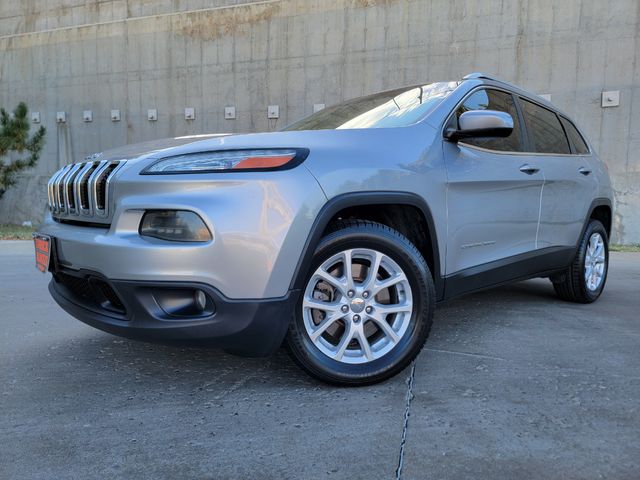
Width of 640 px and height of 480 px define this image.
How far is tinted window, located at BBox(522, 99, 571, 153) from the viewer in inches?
149

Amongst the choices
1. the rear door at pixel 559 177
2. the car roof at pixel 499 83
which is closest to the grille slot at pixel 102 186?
the car roof at pixel 499 83

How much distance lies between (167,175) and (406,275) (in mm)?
1210

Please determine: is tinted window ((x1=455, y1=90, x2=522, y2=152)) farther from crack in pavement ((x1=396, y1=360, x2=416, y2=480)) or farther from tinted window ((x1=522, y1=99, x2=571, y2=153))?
crack in pavement ((x1=396, y1=360, x2=416, y2=480))

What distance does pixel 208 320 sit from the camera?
2.17m

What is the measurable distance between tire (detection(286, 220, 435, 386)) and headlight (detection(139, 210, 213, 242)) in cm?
53

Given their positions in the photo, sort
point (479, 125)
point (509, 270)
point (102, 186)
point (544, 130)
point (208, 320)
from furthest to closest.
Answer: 1. point (544, 130)
2. point (509, 270)
3. point (479, 125)
4. point (102, 186)
5. point (208, 320)

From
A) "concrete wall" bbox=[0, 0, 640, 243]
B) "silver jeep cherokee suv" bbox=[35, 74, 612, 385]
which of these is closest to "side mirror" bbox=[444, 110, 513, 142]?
"silver jeep cherokee suv" bbox=[35, 74, 612, 385]

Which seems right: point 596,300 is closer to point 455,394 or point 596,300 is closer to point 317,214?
point 455,394

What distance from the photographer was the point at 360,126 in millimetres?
2830

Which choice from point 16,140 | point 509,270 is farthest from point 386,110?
point 16,140

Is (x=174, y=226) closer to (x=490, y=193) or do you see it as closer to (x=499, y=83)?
(x=490, y=193)

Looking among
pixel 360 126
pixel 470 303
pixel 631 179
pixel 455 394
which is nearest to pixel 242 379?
pixel 455 394

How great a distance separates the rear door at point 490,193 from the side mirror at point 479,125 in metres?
0.07

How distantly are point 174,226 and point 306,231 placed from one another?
0.55m
